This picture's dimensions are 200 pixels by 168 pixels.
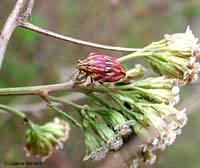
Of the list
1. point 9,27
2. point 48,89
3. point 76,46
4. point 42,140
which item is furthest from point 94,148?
point 76,46

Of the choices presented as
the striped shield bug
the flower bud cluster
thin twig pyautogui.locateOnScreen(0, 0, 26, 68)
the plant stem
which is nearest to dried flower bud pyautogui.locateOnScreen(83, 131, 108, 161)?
the plant stem

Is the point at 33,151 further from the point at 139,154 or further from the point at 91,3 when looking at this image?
the point at 91,3

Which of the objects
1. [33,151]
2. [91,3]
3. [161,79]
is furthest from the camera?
[91,3]

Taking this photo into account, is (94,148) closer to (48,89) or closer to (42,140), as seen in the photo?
(48,89)

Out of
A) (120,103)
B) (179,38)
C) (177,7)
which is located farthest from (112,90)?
(177,7)

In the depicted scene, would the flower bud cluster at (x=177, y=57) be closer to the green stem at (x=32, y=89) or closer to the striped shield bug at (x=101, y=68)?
the striped shield bug at (x=101, y=68)

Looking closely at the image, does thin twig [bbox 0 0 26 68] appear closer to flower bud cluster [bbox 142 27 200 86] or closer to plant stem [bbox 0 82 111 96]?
plant stem [bbox 0 82 111 96]

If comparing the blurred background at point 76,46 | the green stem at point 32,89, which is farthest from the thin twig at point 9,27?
the blurred background at point 76,46
